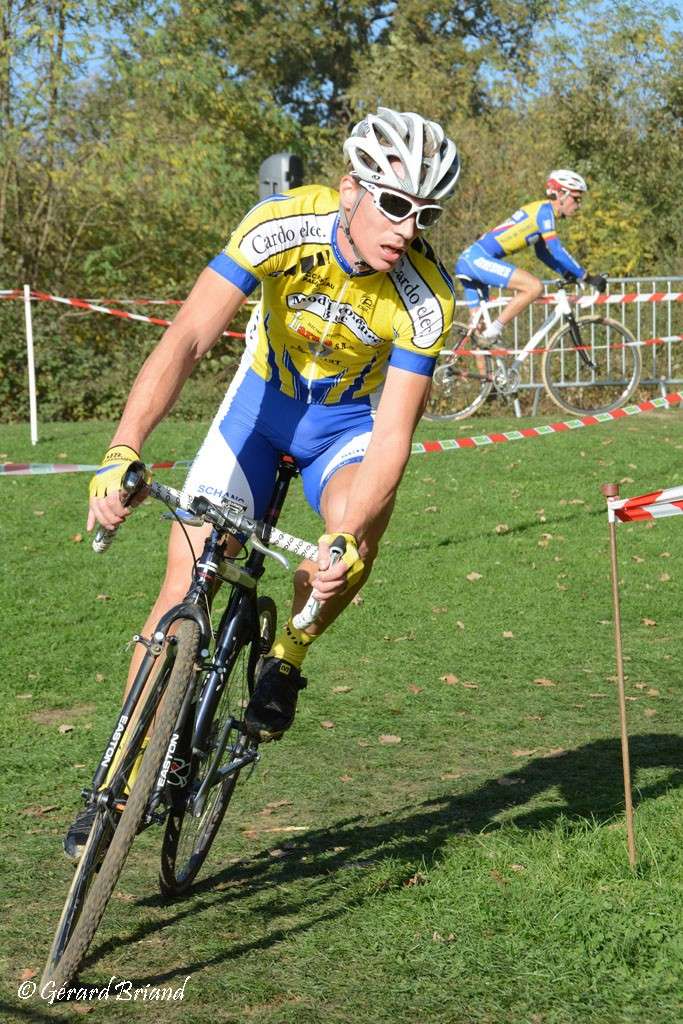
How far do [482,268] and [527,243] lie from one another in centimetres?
56

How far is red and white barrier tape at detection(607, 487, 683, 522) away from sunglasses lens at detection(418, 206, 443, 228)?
3.76ft

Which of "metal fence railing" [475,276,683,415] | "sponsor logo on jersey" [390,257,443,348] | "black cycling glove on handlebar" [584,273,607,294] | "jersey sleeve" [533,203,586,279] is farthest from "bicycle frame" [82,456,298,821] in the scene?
"metal fence railing" [475,276,683,415]

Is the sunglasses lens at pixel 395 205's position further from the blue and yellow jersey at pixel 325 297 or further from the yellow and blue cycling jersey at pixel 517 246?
the yellow and blue cycling jersey at pixel 517 246

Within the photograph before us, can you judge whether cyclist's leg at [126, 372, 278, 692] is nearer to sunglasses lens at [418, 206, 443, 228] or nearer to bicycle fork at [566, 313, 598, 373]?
sunglasses lens at [418, 206, 443, 228]

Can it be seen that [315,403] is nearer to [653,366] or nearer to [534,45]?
[653,366]

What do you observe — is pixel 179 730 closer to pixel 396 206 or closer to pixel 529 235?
pixel 396 206

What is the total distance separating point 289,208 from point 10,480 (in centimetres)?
894

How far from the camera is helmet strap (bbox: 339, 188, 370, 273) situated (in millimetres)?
4348

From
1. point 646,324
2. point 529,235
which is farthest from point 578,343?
point 646,324

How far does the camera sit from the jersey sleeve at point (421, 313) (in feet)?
14.5

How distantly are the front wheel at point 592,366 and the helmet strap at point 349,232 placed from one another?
1177cm

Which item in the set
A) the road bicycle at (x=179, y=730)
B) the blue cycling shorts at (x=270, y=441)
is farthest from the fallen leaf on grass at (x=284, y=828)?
the blue cycling shorts at (x=270, y=441)

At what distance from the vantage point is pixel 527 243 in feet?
48.6

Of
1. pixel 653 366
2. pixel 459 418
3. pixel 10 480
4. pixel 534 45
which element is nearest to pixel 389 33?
pixel 534 45
